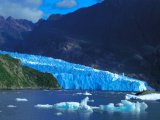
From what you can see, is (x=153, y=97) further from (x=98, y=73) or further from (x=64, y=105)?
(x=98, y=73)

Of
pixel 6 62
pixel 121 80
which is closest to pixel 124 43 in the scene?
pixel 121 80

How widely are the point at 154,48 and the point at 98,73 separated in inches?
3307

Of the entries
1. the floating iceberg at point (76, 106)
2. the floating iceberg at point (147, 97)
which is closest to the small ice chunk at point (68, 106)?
the floating iceberg at point (76, 106)

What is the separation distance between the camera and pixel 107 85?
105 meters

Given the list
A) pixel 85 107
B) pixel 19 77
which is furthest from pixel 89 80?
pixel 85 107

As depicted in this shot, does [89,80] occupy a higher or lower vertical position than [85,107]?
higher

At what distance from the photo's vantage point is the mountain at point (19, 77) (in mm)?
92375

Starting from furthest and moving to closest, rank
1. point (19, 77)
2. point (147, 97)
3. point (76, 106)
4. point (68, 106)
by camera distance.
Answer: point (19, 77) → point (147, 97) → point (68, 106) → point (76, 106)

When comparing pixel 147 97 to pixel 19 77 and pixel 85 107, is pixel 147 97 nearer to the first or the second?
pixel 85 107

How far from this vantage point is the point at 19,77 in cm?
9738

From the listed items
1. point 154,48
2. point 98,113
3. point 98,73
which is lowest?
point 98,113

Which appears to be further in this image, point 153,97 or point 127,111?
point 153,97

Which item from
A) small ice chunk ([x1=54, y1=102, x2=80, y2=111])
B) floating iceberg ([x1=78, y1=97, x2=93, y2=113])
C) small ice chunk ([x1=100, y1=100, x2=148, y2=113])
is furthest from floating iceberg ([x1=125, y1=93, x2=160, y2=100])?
floating iceberg ([x1=78, y1=97, x2=93, y2=113])

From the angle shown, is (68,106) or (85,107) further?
(68,106)
